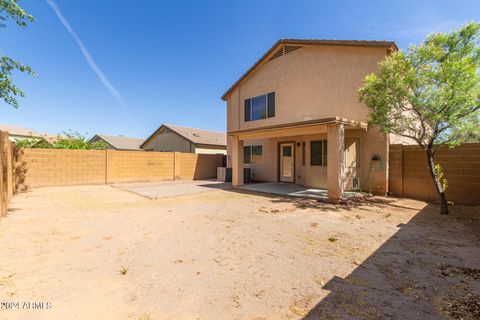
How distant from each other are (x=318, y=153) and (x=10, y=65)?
12437 mm

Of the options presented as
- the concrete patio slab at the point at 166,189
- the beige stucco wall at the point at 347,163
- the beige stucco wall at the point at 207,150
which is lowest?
the concrete patio slab at the point at 166,189

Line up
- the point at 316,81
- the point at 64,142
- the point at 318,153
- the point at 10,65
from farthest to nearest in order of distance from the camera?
1. the point at 64,142
2. the point at 316,81
3. the point at 318,153
4. the point at 10,65

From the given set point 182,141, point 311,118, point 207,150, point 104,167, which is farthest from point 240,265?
point 182,141

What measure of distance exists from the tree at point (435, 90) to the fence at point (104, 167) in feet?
43.7

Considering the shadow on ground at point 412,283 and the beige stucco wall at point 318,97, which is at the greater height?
the beige stucco wall at point 318,97

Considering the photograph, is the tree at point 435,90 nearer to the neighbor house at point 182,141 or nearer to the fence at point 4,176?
the fence at point 4,176

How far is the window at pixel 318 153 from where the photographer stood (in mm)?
10641

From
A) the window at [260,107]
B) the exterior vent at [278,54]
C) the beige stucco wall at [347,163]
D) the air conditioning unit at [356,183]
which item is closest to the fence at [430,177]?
the beige stucco wall at [347,163]

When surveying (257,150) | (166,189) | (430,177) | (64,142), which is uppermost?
(64,142)

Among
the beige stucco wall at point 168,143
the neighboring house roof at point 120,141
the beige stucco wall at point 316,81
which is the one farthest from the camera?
the neighboring house roof at point 120,141

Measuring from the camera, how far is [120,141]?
32625mm

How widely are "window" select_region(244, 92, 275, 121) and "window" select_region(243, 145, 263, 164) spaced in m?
1.92

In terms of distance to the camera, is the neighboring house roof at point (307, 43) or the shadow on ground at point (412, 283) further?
the neighboring house roof at point (307, 43)

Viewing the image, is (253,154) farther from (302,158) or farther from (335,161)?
(335,161)
